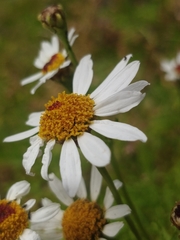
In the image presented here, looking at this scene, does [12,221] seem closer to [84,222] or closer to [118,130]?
[84,222]

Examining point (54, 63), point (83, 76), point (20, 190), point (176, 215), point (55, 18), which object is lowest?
point (176, 215)

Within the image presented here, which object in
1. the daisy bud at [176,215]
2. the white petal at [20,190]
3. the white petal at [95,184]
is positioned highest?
the white petal at [20,190]

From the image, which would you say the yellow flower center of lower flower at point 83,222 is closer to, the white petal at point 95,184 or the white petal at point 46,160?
the white petal at point 95,184

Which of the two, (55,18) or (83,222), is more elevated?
(55,18)

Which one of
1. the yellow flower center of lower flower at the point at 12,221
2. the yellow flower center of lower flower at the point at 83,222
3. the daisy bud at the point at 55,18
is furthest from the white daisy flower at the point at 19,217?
the daisy bud at the point at 55,18

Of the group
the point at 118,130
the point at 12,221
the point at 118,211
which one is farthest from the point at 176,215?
the point at 12,221

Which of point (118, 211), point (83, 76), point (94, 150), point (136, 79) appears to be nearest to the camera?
point (94, 150)

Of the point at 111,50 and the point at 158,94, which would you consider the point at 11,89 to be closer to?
the point at 111,50

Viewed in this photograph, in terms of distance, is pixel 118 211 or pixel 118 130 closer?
pixel 118 130
